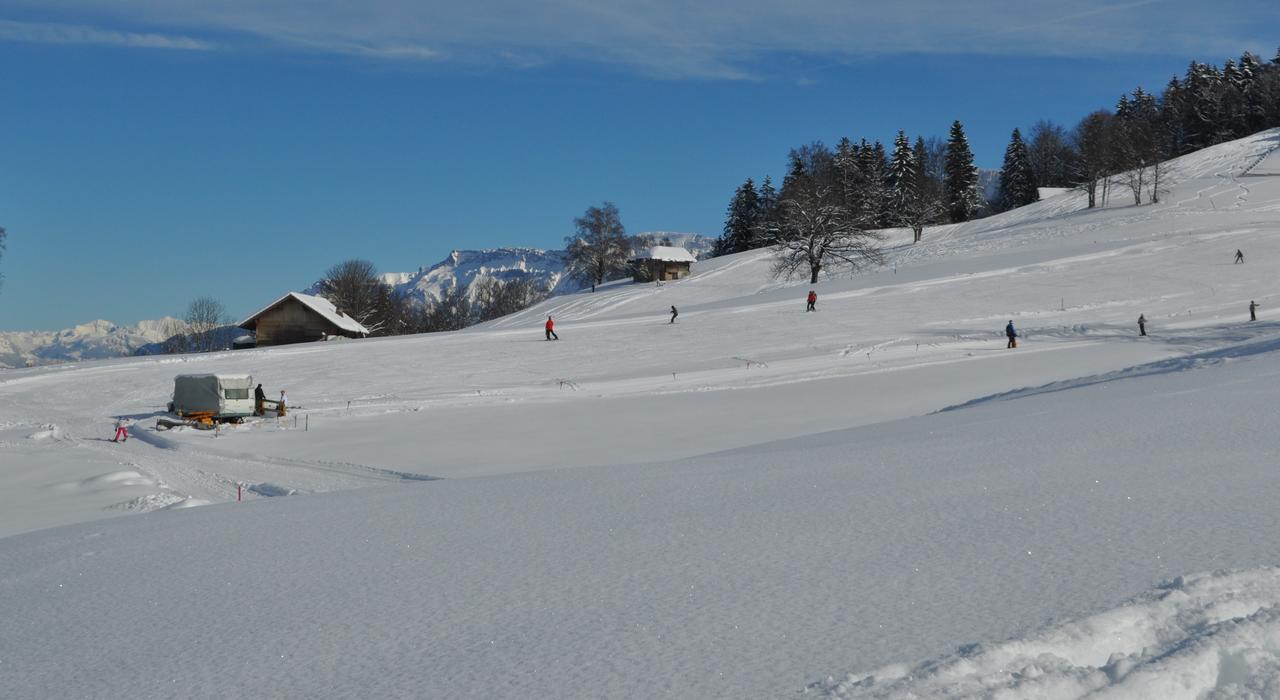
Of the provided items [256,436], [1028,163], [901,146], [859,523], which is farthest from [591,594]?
[1028,163]

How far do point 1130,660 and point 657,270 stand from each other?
9249 cm

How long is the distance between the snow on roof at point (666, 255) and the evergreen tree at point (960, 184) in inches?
1404

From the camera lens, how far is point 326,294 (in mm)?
94250

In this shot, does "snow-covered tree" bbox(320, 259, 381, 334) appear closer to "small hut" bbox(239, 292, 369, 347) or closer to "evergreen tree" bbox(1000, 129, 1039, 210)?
"small hut" bbox(239, 292, 369, 347)

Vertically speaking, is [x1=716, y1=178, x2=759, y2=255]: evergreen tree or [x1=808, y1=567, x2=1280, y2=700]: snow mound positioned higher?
[x1=716, y1=178, x2=759, y2=255]: evergreen tree

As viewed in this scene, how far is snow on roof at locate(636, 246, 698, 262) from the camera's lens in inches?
3816

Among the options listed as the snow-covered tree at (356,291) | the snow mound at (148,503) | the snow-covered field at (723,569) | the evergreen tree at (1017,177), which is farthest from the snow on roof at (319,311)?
the evergreen tree at (1017,177)

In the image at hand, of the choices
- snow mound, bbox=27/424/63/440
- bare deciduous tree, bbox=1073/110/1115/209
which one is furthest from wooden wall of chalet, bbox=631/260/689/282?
snow mound, bbox=27/424/63/440

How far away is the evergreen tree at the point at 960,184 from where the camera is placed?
364ft

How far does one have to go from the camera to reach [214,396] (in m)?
30.1

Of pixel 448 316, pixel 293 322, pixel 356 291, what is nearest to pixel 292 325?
pixel 293 322

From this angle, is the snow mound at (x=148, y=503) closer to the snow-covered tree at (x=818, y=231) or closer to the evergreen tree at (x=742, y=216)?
the snow-covered tree at (x=818, y=231)

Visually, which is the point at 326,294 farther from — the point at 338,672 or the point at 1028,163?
the point at 338,672

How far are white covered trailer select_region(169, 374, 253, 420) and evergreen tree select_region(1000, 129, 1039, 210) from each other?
105 meters
